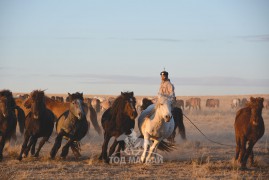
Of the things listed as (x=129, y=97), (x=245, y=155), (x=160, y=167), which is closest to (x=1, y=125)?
(x=129, y=97)

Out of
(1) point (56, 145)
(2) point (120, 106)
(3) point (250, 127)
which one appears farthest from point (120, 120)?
(3) point (250, 127)

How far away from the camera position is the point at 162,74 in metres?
12.4

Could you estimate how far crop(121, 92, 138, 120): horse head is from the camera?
1137 cm

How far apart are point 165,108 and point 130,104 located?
1010 mm

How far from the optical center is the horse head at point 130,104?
11.4 meters

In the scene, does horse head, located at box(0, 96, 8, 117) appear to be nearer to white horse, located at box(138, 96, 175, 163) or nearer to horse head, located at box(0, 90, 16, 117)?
horse head, located at box(0, 90, 16, 117)

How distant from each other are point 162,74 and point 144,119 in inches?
52.4

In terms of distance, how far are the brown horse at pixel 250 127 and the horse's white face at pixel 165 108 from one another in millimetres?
1915

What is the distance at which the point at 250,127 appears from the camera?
11.2m

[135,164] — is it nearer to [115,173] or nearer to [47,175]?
[115,173]

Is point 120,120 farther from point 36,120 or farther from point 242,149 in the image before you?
point 242,149
